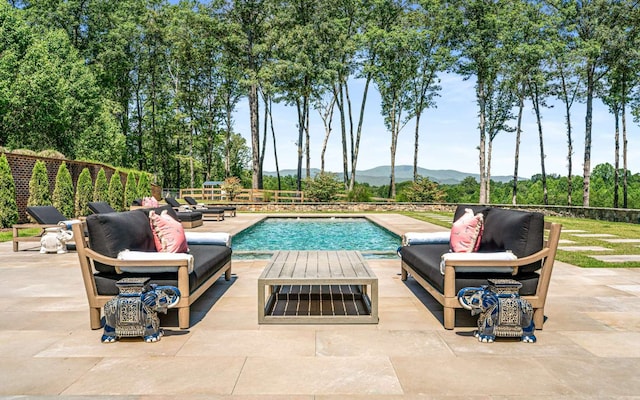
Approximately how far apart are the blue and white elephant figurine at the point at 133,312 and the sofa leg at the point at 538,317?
117 inches

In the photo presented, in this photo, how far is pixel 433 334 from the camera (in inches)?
128

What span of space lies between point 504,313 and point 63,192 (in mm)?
14559

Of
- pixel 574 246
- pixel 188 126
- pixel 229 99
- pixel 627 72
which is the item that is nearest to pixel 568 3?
pixel 627 72

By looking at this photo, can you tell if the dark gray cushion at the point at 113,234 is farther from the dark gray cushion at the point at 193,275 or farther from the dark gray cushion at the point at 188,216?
the dark gray cushion at the point at 188,216

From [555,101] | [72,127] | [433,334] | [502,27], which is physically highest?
[502,27]

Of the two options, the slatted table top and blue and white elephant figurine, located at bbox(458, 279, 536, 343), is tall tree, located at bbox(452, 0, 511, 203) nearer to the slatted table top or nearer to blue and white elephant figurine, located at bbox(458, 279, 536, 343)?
the slatted table top

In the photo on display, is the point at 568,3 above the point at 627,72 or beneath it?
above

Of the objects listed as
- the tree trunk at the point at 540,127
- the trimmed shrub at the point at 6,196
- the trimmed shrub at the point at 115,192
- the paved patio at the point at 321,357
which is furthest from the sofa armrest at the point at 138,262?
the tree trunk at the point at 540,127

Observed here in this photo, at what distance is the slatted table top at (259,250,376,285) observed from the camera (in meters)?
3.45

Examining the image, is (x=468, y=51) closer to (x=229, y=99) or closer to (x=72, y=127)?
(x=229, y=99)

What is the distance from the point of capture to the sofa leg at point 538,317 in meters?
3.37

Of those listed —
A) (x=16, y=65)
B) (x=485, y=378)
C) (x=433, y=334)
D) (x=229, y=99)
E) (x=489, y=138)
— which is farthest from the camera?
(x=229, y=99)

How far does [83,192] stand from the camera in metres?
15.0

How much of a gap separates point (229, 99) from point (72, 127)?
11.9 meters
